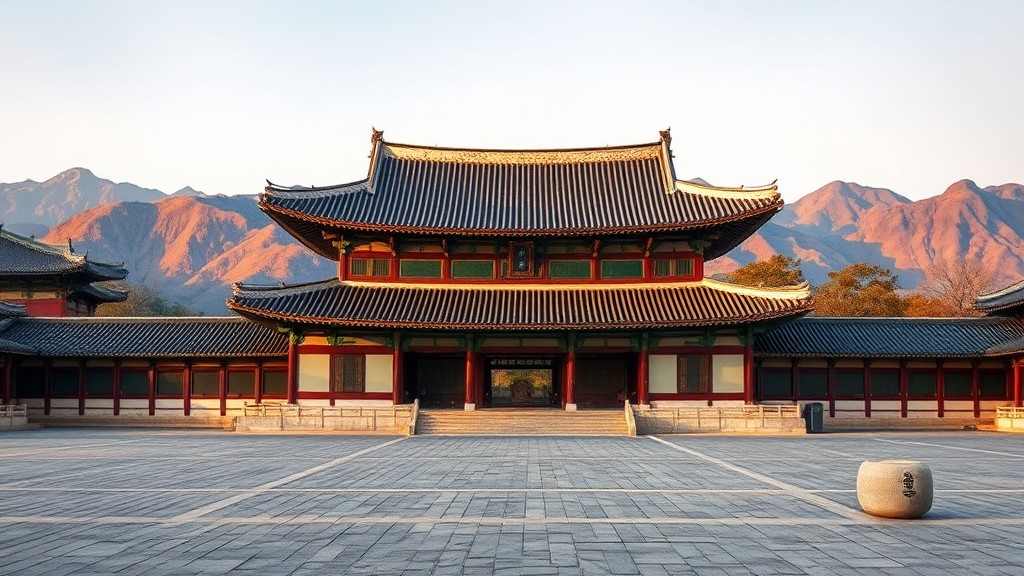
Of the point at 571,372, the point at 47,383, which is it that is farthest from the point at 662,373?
the point at 47,383

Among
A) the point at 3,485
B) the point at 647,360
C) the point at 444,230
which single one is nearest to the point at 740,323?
the point at 647,360

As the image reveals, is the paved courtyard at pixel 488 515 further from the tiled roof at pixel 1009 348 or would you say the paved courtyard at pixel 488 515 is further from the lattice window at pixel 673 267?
the lattice window at pixel 673 267

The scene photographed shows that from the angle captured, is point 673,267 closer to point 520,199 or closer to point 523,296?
point 523,296

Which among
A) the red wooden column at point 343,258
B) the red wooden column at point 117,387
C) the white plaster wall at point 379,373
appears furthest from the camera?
the red wooden column at point 117,387

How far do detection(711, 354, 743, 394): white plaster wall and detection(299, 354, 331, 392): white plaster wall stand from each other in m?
17.3

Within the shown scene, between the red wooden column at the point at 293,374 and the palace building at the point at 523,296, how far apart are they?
87 mm

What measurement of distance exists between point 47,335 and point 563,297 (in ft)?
81.9

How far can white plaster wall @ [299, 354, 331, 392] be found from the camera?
38031mm

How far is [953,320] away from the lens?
42.1m

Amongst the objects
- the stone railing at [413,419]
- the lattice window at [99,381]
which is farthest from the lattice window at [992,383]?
the lattice window at [99,381]

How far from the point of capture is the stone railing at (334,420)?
34.8 metres

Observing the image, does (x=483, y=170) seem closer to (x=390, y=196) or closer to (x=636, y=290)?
(x=390, y=196)

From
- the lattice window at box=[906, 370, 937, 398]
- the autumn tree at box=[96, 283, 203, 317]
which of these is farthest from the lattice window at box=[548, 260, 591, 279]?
the autumn tree at box=[96, 283, 203, 317]

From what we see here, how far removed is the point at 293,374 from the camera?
37.7 metres
